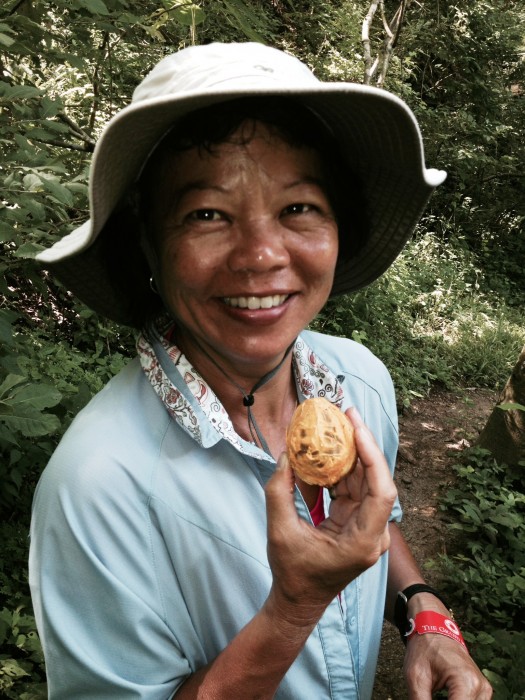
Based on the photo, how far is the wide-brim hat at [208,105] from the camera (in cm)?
107

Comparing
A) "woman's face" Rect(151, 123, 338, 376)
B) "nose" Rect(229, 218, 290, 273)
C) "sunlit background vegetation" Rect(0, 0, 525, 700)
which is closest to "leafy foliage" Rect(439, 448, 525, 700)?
"sunlit background vegetation" Rect(0, 0, 525, 700)

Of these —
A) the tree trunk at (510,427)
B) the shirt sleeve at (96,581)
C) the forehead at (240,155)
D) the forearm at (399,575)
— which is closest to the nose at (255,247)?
the forehead at (240,155)

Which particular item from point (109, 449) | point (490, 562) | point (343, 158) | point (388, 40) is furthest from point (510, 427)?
point (388, 40)

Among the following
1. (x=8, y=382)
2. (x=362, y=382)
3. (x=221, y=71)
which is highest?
(x=221, y=71)

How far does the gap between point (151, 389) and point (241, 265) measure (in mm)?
338

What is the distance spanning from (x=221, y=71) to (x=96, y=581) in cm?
95

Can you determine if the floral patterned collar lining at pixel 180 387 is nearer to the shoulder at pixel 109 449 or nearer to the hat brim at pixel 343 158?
the shoulder at pixel 109 449

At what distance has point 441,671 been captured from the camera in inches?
61.7

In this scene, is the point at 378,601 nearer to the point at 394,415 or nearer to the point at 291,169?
the point at 394,415

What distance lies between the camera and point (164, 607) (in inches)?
46.1

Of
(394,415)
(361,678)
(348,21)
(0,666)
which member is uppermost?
(348,21)

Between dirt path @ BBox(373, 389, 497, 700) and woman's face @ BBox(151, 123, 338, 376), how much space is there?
2.64m

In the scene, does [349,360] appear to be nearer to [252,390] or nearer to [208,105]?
[252,390]

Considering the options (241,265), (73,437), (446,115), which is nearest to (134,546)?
(73,437)
